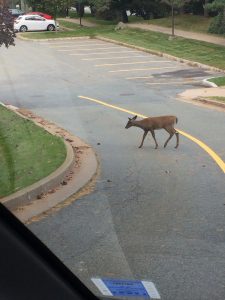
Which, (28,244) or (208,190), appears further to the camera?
(208,190)

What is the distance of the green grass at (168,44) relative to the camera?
28750mm

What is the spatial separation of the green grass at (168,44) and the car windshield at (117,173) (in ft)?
24.5

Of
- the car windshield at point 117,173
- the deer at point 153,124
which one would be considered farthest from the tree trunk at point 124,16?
the deer at point 153,124

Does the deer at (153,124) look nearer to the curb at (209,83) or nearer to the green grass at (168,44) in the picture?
the curb at (209,83)

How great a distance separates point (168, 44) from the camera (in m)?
33.6

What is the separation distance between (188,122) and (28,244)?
11196 millimetres

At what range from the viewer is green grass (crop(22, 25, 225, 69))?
1132 inches

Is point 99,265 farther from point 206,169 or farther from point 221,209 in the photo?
point 206,169

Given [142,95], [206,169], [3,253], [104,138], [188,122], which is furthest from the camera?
[142,95]

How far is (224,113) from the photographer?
48.8 ft

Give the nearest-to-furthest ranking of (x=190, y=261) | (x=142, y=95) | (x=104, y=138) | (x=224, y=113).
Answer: (x=190, y=261) → (x=104, y=138) → (x=224, y=113) → (x=142, y=95)

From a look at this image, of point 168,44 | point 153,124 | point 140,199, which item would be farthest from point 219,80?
point 140,199

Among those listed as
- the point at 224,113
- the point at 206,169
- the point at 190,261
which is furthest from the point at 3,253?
the point at 224,113

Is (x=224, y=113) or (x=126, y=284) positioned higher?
(x=126, y=284)
